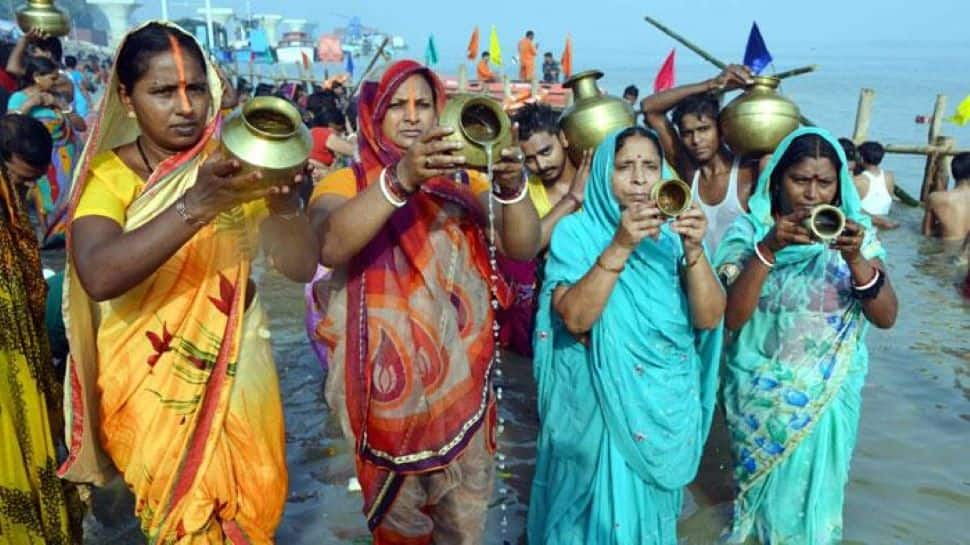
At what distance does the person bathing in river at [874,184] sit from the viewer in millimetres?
10664

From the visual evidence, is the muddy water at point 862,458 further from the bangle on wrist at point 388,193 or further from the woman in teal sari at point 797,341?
the bangle on wrist at point 388,193

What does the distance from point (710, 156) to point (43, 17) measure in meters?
5.27

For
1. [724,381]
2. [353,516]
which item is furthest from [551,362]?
[353,516]

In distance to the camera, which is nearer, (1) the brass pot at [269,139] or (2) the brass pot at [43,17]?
(1) the brass pot at [269,139]

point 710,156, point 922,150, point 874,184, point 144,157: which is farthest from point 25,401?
point 922,150

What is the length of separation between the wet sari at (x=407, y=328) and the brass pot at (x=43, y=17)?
5.06m

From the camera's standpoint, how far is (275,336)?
650cm

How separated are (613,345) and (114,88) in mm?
1725

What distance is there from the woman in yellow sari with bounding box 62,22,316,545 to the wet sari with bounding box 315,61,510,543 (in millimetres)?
312

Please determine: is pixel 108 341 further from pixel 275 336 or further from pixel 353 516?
pixel 275 336

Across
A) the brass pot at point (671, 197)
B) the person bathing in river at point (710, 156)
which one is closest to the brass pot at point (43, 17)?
the person bathing in river at point (710, 156)

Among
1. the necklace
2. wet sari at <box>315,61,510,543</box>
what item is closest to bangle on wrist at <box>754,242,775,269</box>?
wet sari at <box>315,61,510,543</box>

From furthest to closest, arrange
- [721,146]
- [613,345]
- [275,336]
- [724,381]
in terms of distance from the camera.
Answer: [275,336]
[721,146]
[724,381]
[613,345]

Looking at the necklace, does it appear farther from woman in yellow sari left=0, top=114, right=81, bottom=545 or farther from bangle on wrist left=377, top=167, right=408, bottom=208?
bangle on wrist left=377, top=167, right=408, bottom=208
